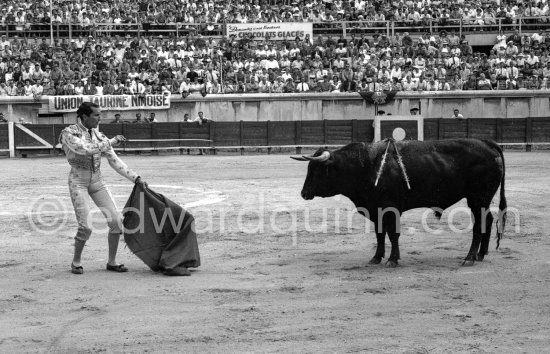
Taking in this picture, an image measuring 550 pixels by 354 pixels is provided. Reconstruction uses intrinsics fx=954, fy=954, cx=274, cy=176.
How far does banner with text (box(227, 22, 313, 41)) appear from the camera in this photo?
2772 centimetres

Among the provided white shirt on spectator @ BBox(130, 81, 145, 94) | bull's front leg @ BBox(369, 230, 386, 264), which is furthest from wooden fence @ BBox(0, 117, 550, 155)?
bull's front leg @ BBox(369, 230, 386, 264)

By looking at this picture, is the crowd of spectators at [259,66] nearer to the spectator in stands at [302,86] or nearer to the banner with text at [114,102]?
the spectator in stands at [302,86]

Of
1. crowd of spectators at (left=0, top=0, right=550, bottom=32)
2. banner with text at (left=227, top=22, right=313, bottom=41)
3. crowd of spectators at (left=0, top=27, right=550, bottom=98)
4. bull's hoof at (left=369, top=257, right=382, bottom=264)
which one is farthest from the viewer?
crowd of spectators at (left=0, top=0, right=550, bottom=32)

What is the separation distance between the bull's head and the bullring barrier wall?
17.4 metres

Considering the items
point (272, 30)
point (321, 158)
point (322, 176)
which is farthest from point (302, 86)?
point (321, 158)

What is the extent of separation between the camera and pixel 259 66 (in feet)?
86.7

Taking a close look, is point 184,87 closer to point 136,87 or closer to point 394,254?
point 136,87

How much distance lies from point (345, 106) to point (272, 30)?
3.27 m

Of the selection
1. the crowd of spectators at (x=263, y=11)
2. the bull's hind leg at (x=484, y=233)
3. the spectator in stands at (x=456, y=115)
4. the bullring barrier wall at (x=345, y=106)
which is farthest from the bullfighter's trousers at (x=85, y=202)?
the crowd of spectators at (x=263, y=11)

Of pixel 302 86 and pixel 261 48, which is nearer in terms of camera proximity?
pixel 302 86

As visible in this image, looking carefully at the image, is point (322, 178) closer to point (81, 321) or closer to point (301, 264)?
point (301, 264)

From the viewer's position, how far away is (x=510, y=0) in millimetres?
29953

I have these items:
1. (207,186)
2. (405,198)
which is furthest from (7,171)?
(405,198)

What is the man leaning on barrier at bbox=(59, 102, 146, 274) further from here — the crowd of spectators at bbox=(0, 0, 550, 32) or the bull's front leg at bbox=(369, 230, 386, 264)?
the crowd of spectators at bbox=(0, 0, 550, 32)
